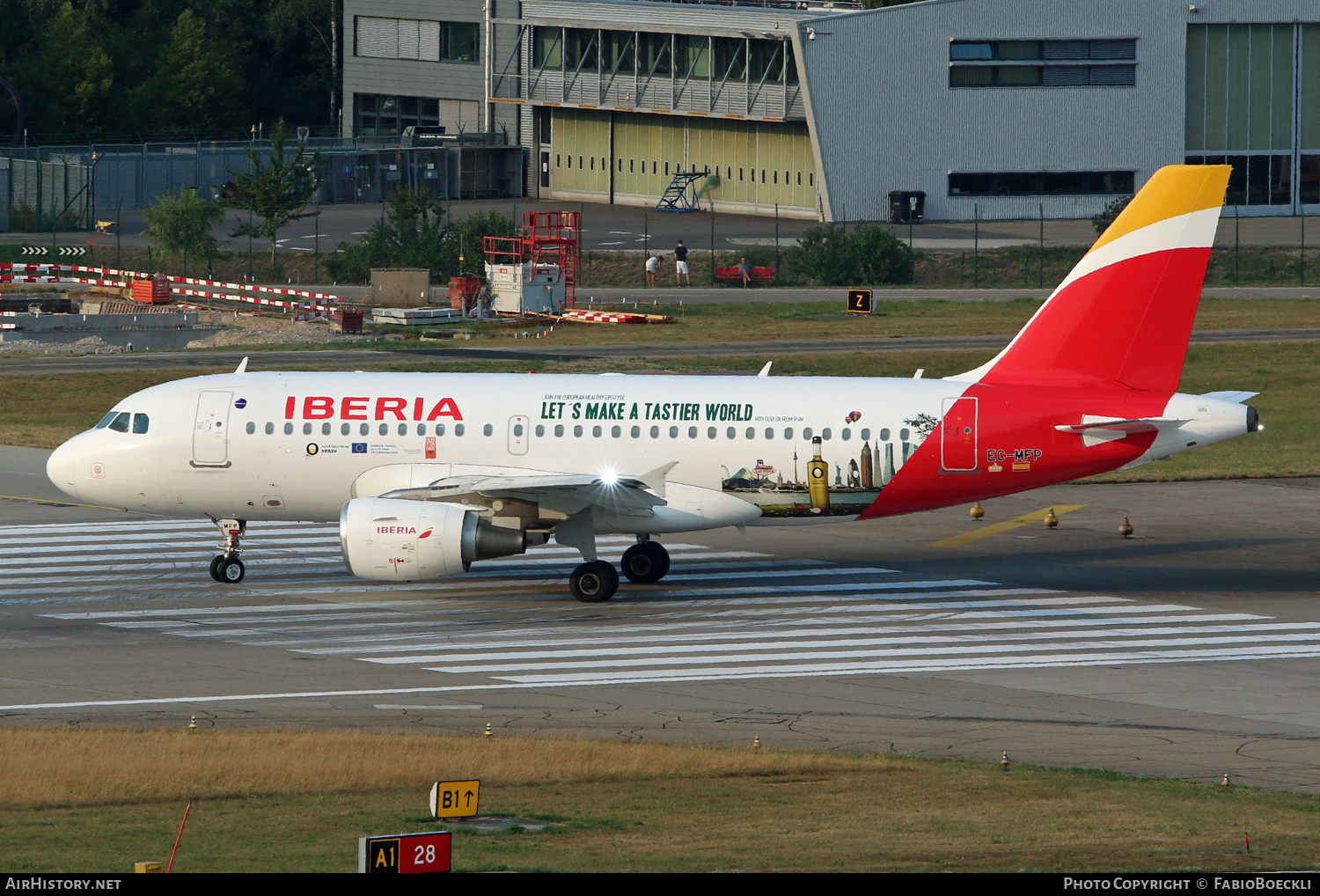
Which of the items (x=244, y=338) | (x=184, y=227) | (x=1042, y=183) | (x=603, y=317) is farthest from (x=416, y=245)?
(x=1042, y=183)

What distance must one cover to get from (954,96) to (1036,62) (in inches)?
207

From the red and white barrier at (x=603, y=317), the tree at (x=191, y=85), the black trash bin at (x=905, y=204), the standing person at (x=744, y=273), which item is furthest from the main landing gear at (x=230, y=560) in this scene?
the tree at (x=191, y=85)

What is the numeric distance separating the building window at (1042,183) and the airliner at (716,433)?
69.3m

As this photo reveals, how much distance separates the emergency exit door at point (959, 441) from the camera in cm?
3300

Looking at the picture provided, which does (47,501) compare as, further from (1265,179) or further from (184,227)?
(1265,179)

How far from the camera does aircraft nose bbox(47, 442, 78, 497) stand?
3491 cm

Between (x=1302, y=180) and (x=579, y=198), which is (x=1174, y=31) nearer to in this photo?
(x=1302, y=180)

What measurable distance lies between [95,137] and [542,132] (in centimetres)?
3224

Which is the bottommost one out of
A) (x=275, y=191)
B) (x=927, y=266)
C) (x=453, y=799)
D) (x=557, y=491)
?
(x=453, y=799)

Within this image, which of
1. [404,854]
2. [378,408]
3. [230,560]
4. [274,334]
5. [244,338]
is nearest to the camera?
[404,854]

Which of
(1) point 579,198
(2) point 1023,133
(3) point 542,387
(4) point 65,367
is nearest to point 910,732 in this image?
(3) point 542,387

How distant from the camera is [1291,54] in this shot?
102 metres

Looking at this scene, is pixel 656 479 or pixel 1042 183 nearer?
pixel 656 479

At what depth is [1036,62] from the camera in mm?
99125
